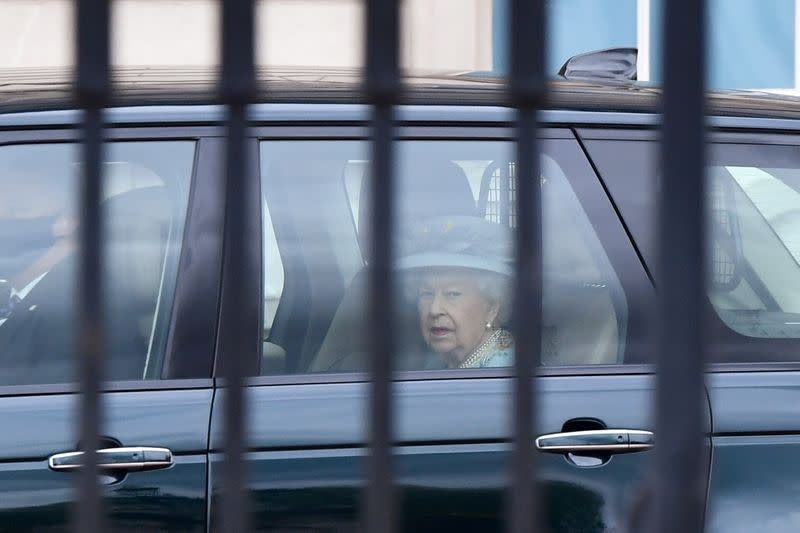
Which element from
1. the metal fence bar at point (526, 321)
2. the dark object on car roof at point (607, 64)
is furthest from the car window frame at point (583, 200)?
the dark object on car roof at point (607, 64)

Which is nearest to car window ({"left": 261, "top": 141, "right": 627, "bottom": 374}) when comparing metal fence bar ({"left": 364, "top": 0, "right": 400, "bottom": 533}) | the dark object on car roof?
metal fence bar ({"left": 364, "top": 0, "right": 400, "bottom": 533})

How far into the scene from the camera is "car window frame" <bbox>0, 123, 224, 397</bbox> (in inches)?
91.7

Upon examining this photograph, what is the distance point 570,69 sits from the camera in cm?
388

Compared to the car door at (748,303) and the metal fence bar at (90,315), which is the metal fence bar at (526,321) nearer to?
the metal fence bar at (90,315)

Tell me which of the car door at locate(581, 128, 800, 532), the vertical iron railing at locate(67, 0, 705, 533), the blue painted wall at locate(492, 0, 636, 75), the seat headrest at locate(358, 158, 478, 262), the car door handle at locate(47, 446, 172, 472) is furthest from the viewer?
the blue painted wall at locate(492, 0, 636, 75)

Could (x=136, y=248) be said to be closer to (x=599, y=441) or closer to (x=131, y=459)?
(x=131, y=459)

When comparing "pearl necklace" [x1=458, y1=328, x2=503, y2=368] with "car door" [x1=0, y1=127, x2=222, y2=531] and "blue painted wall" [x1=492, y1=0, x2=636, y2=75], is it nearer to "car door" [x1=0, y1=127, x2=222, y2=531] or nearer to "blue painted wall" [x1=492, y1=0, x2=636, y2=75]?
"car door" [x1=0, y1=127, x2=222, y2=531]

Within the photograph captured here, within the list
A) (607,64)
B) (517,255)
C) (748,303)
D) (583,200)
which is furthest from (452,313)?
(607,64)

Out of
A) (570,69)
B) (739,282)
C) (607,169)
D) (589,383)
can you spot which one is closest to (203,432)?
(589,383)

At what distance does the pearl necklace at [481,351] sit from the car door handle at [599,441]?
0.24 metres

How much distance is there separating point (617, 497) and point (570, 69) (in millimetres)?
1958

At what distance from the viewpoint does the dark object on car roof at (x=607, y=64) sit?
394 cm

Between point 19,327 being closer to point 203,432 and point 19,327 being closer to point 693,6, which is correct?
point 203,432

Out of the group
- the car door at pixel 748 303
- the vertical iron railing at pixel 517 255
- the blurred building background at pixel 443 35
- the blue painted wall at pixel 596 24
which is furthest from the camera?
the blue painted wall at pixel 596 24
